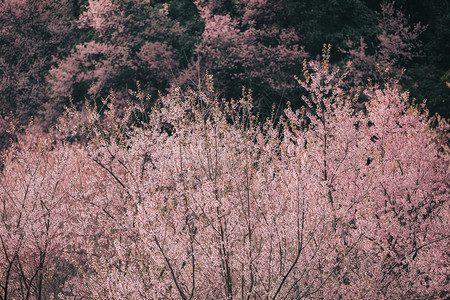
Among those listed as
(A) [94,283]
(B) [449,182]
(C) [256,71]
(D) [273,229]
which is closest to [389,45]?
(C) [256,71]

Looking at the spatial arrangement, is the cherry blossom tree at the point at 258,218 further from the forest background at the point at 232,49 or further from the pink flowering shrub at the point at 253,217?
the forest background at the point at 232,49

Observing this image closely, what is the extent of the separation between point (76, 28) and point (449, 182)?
20821mm

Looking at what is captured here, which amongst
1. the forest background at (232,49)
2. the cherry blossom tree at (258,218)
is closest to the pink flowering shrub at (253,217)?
the cherry blossom tree at (258,218)

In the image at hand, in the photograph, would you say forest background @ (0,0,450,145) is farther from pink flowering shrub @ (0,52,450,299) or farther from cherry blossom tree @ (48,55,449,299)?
cherry blossom tree @ (48,55,449,299)

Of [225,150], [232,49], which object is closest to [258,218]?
[225,150]

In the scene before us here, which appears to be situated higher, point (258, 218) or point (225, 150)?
point (225, 150)

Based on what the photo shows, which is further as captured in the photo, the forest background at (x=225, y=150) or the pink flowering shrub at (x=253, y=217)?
the forest background at (x=225, y=150)

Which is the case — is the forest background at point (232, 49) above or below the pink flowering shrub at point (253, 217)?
above

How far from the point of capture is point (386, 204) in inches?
301

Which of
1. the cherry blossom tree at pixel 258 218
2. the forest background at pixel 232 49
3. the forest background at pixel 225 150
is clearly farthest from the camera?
the forest background at pixel 232 49

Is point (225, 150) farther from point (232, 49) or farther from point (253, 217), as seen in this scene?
point (232, 49)

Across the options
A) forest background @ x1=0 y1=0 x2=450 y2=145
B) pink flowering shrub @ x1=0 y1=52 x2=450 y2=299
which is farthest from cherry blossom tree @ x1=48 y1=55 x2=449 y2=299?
forest background @ x1=0 y1=0 x2=450 y2=145

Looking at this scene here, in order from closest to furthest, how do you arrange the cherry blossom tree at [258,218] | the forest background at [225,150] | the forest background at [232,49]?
the cherry blossom tree at [258,218] → the forest background at [225,150] → the forest background at [232,49]

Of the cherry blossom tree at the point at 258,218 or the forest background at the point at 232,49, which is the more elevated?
the forest background at the point at 232,49
